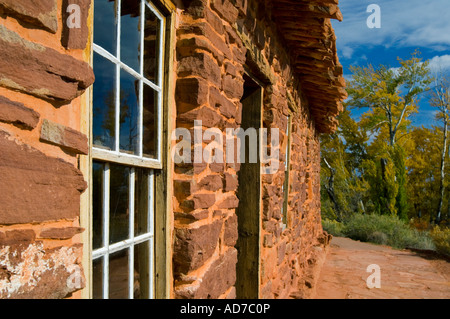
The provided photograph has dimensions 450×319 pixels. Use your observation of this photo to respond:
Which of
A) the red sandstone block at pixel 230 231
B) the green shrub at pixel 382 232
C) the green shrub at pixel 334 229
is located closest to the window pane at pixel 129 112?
the red sandstone block at pixel 230 231

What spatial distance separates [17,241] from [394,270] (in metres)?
7.13

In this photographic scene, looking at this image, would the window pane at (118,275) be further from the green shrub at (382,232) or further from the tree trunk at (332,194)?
the tree trunk at (332,194)

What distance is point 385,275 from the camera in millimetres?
6406

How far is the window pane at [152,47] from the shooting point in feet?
6.04

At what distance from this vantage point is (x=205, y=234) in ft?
6.81

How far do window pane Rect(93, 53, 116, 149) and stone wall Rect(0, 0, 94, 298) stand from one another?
19 cm

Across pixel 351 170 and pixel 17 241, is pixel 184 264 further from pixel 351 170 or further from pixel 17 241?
pixel 351 170

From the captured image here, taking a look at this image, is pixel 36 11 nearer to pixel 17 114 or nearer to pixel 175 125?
pixel 17 114

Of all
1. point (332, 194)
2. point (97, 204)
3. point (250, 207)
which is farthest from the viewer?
point (332, 194)

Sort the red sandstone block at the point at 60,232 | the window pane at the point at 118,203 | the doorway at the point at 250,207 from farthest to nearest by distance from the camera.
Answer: the doorway at the point at 250,207
the window pane at the point at 118,203
the red sandstone block at the point at 60,232

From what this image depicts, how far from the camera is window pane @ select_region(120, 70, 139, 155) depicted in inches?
63.2

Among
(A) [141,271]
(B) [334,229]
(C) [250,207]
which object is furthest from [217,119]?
(B) [334,229]

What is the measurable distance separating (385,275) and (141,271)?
5.81 meters

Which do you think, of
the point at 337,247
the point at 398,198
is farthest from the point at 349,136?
the point at 337,247
